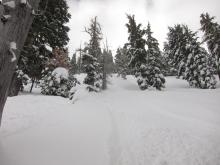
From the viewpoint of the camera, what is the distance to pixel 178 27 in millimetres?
36625

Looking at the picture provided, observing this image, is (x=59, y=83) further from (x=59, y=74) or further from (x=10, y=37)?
(x=10, y=37)

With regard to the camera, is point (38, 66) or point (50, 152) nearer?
point (50, 152)

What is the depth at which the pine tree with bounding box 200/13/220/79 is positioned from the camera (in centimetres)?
3025

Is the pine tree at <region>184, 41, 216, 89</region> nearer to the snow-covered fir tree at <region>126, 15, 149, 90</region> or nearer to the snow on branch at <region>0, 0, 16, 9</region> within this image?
the snow-covered fir tree at <region>126, 15, 149, 90</region>

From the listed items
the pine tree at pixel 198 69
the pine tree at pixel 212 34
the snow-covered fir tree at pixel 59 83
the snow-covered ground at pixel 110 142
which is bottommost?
the snow-covered ground at pixel 110 142

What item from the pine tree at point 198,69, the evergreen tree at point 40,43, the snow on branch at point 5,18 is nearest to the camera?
the snow on branch at point 5,18

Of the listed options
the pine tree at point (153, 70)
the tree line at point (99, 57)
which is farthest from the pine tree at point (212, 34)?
the pine tree at point (153, 70)

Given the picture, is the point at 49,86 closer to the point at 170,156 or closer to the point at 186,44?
the point at 170,156

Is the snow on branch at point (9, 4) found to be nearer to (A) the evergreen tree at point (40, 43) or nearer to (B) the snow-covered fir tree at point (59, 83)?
(A) the evergreen tree at point (40, 43)

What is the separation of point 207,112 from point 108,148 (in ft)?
18.7

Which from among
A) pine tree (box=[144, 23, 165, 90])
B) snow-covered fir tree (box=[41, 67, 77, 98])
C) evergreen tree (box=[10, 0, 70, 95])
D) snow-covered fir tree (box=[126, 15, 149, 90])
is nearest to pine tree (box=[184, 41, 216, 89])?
pine tree (box=[144, 23, 165, 90])

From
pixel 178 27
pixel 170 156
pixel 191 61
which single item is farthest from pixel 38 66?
pixel 178 27

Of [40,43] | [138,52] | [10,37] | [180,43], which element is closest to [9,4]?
[10,37]

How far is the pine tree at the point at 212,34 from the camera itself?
30.2m
